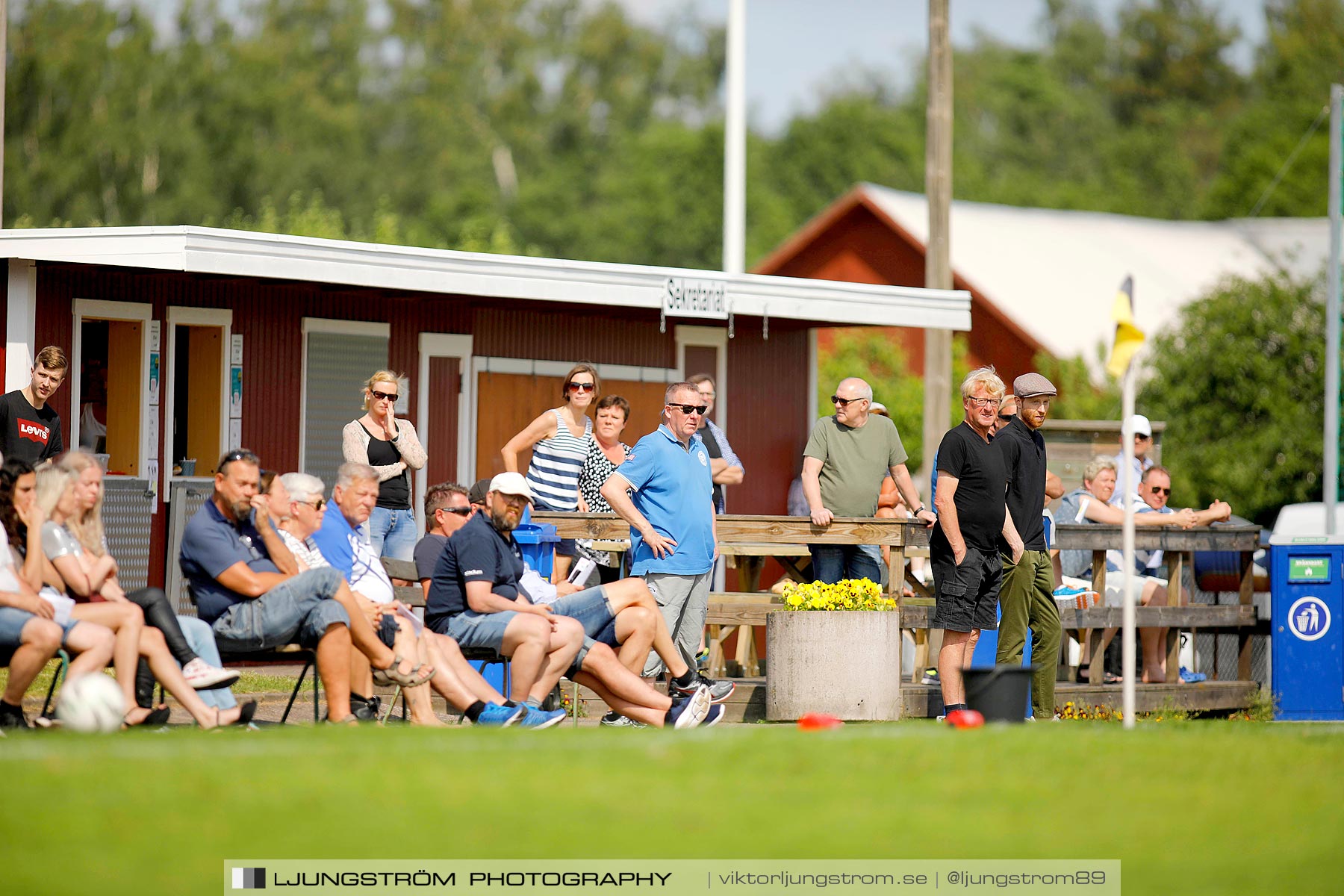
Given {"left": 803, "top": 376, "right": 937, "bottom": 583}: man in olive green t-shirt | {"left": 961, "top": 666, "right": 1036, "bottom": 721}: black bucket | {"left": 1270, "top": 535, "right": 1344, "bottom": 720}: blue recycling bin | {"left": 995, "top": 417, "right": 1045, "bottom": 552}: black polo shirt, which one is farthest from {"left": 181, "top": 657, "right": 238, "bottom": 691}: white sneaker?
{"left": 1270, "top": 535, "right": 1344, "bottom": 720}: blue recycling bin

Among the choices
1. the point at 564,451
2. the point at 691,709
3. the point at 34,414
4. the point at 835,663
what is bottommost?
the point at 691,709

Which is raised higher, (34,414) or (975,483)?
(34,414)

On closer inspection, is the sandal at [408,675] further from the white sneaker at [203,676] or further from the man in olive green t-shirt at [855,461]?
the man in olive green t-shirt at [855,461]

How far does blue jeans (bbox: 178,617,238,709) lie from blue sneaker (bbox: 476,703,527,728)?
1155mm

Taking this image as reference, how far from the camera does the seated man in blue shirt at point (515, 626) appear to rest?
30.0ft

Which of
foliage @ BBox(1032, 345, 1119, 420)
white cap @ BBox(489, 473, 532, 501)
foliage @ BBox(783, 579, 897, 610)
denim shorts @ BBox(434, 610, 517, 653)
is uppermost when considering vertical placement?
foliage @ BBox(1032, 345, 1119, 420)

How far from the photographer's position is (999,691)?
8156 millimetres

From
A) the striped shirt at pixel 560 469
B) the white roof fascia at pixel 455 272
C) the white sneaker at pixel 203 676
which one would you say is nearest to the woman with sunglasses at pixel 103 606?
the white sneaker at pixel 203 676

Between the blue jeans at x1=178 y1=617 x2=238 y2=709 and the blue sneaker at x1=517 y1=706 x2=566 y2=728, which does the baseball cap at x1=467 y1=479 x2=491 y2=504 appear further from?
the blue jeans at x1=178 y1=617 x2=238 y2=709

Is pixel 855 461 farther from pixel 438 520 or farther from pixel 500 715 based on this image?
pixel 500 715

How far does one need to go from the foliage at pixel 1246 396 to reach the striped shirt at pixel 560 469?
706 inches

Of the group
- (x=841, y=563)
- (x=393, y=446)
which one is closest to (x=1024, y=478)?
(x=841, y=563)

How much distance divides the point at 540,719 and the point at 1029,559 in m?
3.08

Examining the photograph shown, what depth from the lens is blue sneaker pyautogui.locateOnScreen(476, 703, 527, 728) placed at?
8742 millimetres
